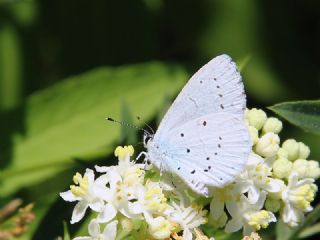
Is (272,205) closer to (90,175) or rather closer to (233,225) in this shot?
(233,225)

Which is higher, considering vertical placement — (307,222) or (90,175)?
(90,175)

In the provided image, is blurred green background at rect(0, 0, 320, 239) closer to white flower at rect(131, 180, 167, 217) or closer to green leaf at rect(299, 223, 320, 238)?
white flower at rect(131, 180, 167, 217)

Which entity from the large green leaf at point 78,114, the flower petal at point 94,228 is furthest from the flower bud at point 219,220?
the large green leaf at point 78,114

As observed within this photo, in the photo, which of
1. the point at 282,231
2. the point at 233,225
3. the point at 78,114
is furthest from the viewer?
the point at 78,114

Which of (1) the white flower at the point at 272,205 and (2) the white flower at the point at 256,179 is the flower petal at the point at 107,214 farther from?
(1) the white flower at the point at 272,205

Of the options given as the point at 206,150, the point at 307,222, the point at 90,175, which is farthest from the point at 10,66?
the point at 307,222

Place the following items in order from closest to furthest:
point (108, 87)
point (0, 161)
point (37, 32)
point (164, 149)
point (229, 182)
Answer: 1. point (229, 182)
2. point (164, 149)
3. point (0, 161)
4. point (108, 87)
5. point (37, 32)

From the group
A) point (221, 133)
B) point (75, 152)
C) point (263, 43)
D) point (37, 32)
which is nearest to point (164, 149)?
point (221, 133)

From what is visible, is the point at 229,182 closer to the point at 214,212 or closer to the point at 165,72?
the point at 214,212

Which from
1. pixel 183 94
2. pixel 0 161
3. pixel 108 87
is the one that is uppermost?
pixel 183 94
